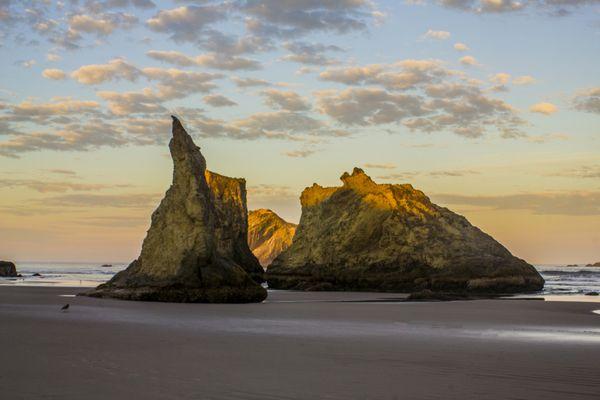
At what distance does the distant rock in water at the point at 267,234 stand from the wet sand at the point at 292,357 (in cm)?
14607

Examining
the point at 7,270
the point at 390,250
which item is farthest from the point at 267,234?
the point at 390,250

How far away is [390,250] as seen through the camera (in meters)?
69.6

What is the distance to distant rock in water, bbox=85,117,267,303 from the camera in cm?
4012

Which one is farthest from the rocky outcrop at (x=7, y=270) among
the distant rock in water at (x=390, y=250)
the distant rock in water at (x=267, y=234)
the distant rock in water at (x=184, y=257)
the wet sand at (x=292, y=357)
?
the wet sand at (x=292, y=357)

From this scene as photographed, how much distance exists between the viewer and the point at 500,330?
77.5ft

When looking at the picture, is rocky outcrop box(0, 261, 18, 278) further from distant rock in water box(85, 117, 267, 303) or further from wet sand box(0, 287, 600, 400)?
wet sand box(0, 287, 600, 400)

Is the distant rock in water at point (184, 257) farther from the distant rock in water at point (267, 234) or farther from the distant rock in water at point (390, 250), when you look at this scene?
the distant rock in water at point (267, 234)

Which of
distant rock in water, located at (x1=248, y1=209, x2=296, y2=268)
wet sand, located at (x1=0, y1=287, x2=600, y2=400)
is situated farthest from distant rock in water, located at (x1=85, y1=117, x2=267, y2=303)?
distant rock in water, located at (x1=248, y1=209, x2=296, y2=268)

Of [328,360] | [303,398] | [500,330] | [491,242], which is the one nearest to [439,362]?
[328,360]

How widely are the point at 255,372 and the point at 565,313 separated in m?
23.8

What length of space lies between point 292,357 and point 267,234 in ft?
538

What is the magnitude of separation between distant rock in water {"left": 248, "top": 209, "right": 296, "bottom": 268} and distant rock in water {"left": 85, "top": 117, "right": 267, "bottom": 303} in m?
129

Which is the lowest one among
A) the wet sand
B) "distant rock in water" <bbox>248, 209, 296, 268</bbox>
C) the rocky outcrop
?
the wet sand

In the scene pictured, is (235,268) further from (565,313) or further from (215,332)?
(215,332)
